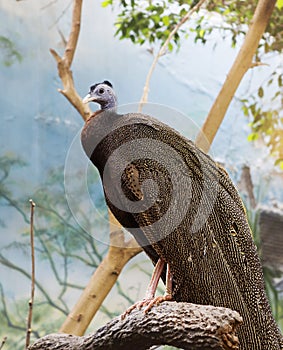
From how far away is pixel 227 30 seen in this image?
272cm

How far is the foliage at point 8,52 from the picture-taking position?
2.49 m

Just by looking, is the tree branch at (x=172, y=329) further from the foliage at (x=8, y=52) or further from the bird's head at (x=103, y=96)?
the foliage at (x=8, y=52)

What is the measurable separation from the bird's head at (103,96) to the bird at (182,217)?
97 millimetres

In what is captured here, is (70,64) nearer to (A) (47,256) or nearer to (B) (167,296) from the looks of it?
Answer: (A) (47,256)

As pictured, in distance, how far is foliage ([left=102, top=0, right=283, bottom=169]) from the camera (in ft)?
8.66

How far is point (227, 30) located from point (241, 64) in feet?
1.09

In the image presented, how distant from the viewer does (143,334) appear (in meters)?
1.05

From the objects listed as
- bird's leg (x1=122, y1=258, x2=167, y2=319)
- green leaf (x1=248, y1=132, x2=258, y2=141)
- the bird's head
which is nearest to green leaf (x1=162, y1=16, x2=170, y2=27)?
green leaf (x1=248, y1=132, x2=258, y2=141)

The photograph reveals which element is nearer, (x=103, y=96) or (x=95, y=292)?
(x=103, y=96)

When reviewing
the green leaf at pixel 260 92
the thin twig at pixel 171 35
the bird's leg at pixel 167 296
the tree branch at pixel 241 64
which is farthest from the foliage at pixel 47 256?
the bird's leg at pixel 167 296

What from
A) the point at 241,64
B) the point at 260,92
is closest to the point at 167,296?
the point at 241,64

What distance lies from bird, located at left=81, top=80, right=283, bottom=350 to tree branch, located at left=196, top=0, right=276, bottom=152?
123 cm

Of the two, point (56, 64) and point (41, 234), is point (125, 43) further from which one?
point (41, 234)

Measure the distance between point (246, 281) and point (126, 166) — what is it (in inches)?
14.1
